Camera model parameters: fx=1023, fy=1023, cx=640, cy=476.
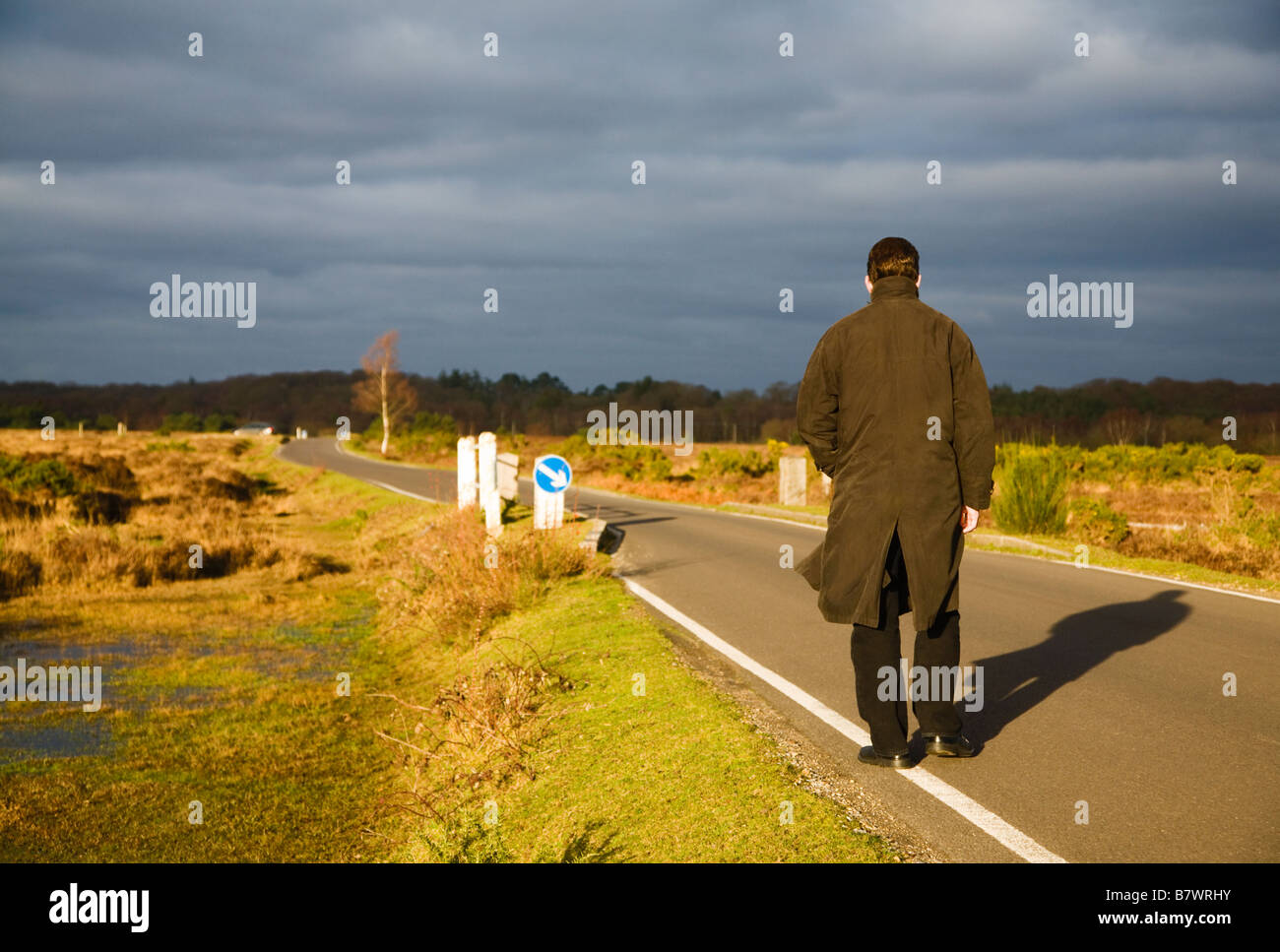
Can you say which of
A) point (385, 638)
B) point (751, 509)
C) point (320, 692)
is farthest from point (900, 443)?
point (751, 509)

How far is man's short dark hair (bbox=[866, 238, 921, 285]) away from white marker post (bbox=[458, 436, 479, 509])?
38.3ft

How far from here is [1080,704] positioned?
624 cm

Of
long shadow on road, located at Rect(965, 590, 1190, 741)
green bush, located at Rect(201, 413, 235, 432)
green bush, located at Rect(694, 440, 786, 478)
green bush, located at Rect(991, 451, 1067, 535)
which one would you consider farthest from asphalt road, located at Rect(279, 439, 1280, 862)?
green bush, located at Rect(201, 413, 235, 432)

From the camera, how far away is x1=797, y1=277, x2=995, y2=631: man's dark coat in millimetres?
4605

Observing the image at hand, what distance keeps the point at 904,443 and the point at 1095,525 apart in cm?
1438

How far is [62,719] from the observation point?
9.30 m

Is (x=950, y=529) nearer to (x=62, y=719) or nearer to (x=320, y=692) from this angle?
(x=320, y=692)

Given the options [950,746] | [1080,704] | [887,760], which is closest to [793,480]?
[1080,704]

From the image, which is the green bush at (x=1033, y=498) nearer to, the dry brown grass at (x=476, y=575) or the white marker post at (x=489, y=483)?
the dry brown grass at (x=476, y=575)

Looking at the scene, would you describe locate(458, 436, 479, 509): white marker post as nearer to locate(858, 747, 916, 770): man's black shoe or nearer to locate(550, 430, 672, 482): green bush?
locate(858, 747, 916, 770): man's black shoe

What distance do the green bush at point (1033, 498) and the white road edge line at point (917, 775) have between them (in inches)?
393

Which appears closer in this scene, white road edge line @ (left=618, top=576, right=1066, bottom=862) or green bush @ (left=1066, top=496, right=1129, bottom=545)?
white road edge line @ (left=618, top=576, right=1066, bottom=862)
